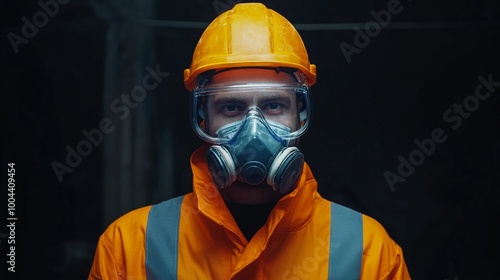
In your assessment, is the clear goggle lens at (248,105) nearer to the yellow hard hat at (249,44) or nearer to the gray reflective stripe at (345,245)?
the yellow hard hat at (249,44)

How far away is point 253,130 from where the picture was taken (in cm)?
237

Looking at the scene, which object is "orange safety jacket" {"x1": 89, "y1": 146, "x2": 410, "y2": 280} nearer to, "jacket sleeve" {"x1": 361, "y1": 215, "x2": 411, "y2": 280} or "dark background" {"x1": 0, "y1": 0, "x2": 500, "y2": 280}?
"jacket sleeve" {"x1": 361, "y1": 215, "x2": 411, "y2": 280}

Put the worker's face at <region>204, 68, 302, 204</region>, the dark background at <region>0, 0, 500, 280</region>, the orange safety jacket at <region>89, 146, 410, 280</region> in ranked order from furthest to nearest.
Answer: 1. the dark background at <region>0, 0, 500, 280</region>
2. the worker's face at <region>204, 68, 302, 204</region>
3. the orange safety jacket at <region>89, 146, 410, 280</region>

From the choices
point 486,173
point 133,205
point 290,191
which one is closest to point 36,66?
point 133,205

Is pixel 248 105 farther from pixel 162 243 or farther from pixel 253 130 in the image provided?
pixel 162 243

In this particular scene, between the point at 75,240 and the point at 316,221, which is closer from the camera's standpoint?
the point at 316,221

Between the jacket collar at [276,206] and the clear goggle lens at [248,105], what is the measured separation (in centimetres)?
13

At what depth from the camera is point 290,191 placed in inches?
95.0

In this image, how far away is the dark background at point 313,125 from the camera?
349 cm

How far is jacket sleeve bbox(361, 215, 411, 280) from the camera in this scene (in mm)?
2365

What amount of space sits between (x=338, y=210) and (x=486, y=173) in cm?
125

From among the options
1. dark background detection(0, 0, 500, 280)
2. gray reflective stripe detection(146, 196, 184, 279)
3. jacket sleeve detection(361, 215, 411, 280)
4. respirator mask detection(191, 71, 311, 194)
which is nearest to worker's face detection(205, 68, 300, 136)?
respirator mask detection(191, 71, 311, 194)

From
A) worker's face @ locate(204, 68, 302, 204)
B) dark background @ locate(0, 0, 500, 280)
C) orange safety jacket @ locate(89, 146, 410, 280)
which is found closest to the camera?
orange safety jacket @ locate(89, 146, 410, 280)

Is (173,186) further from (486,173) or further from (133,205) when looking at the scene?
(486,173)
